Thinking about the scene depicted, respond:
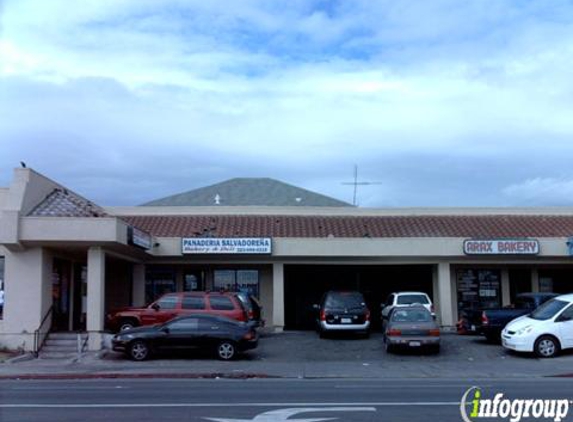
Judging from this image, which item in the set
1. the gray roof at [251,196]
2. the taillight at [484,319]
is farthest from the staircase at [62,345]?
the gray roof at [251,196]

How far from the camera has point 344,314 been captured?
25.7 metres

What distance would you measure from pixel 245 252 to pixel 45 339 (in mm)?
8609

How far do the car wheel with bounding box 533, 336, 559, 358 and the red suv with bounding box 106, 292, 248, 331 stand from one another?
8.94 m

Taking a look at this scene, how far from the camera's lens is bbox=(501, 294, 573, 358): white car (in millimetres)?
21359

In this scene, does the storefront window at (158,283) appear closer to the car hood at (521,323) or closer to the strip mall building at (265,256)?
the strip mall building at (265,256)

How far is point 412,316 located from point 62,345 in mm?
11053

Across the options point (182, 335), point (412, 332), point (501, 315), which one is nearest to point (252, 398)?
point (182, 335)

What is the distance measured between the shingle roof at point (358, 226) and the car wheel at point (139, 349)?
958 cm

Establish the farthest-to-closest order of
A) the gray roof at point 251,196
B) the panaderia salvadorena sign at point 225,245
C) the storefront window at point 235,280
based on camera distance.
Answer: the gray roof at point 251,196 → the storefront window at point 235,280 → the panaderia salvadorena sign at point 225,245

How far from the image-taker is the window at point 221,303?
2391 cm

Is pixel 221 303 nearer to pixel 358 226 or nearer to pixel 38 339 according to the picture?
pixel 38 339

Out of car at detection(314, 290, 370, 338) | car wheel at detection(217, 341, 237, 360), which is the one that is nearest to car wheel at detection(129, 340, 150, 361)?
car wheel at detection(217, 341, 237, 360)

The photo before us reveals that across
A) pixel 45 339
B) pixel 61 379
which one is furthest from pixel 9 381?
pixel 45 339

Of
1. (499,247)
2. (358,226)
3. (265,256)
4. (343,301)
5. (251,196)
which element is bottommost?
(343,301)
